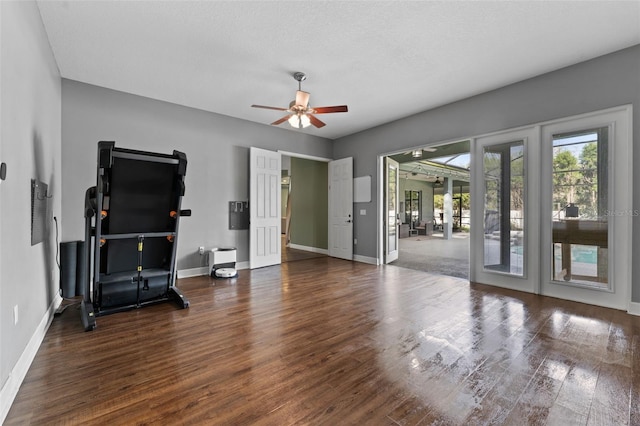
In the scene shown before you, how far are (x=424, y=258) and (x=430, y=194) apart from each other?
1145 centimetres

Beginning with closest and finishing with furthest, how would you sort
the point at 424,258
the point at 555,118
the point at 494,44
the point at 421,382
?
the point at 421,382, the point at 494,44, the point at 555,118, the point at 424,258

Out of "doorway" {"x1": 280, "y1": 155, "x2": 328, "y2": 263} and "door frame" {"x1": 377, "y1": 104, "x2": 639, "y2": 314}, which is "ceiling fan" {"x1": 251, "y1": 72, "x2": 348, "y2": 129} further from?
"doorway" {"x1": 280, "y1": 155, "x2": 328, "y2": 263}

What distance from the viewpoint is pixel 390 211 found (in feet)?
21.2

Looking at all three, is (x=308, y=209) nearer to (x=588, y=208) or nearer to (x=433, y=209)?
(x=588, y=208)

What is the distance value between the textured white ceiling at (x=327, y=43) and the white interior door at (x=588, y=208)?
36.5 inches

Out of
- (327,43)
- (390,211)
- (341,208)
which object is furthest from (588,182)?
(341,208)

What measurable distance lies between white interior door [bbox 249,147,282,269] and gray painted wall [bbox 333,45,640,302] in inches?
82.7

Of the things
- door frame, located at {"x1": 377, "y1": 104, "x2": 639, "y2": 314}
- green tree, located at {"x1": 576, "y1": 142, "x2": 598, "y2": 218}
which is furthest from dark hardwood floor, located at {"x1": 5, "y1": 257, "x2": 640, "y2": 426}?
green tree, located at {"x1": 576, "y1": 142, "x2": 598, "y2": 218}

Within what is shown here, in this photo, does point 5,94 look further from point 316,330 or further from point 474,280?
point 474,280

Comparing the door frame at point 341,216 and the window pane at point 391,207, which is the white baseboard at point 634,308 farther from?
the door frame at point 341,216

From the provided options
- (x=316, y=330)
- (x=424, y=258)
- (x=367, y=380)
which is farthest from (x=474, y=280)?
(x=367, y=380)

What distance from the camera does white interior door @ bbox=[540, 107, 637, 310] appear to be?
3.25 meters

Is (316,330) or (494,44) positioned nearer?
(316,330)

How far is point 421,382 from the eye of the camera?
6.25 ft
